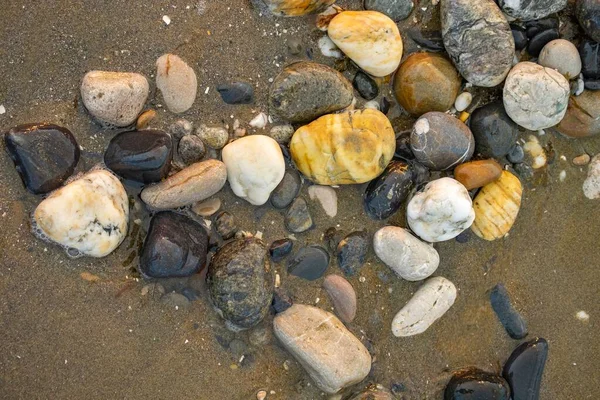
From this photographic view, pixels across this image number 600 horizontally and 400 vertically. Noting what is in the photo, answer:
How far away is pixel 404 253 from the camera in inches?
118

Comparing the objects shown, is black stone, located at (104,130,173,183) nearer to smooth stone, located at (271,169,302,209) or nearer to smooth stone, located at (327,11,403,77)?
smooth stone, located at (271,169,302,209)

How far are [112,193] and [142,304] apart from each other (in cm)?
59

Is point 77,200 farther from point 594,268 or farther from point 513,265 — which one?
point 594,268

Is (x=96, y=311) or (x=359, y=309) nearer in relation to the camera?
(x=96, y=311)

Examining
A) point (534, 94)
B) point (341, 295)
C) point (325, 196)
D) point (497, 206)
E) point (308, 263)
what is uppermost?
point (534, 94)

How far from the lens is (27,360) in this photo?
266 cm

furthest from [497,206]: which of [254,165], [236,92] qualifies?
[236,92]

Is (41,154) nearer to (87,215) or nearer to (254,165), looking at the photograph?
(87,215)

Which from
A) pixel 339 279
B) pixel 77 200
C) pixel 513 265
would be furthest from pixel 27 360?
pixel 513 265

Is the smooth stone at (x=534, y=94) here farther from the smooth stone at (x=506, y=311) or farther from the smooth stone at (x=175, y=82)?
the smooth stone at (x=175, y=82)

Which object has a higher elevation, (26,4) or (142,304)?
(26,4)

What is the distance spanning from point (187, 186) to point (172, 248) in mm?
314

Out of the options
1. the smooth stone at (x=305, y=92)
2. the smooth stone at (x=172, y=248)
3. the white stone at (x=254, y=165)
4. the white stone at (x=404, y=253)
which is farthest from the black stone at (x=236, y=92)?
A: the white stone at (x=404, y=253)

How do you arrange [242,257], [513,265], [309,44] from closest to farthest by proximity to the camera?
1. [242,257]
2. [309,44]
3. [513,265]
